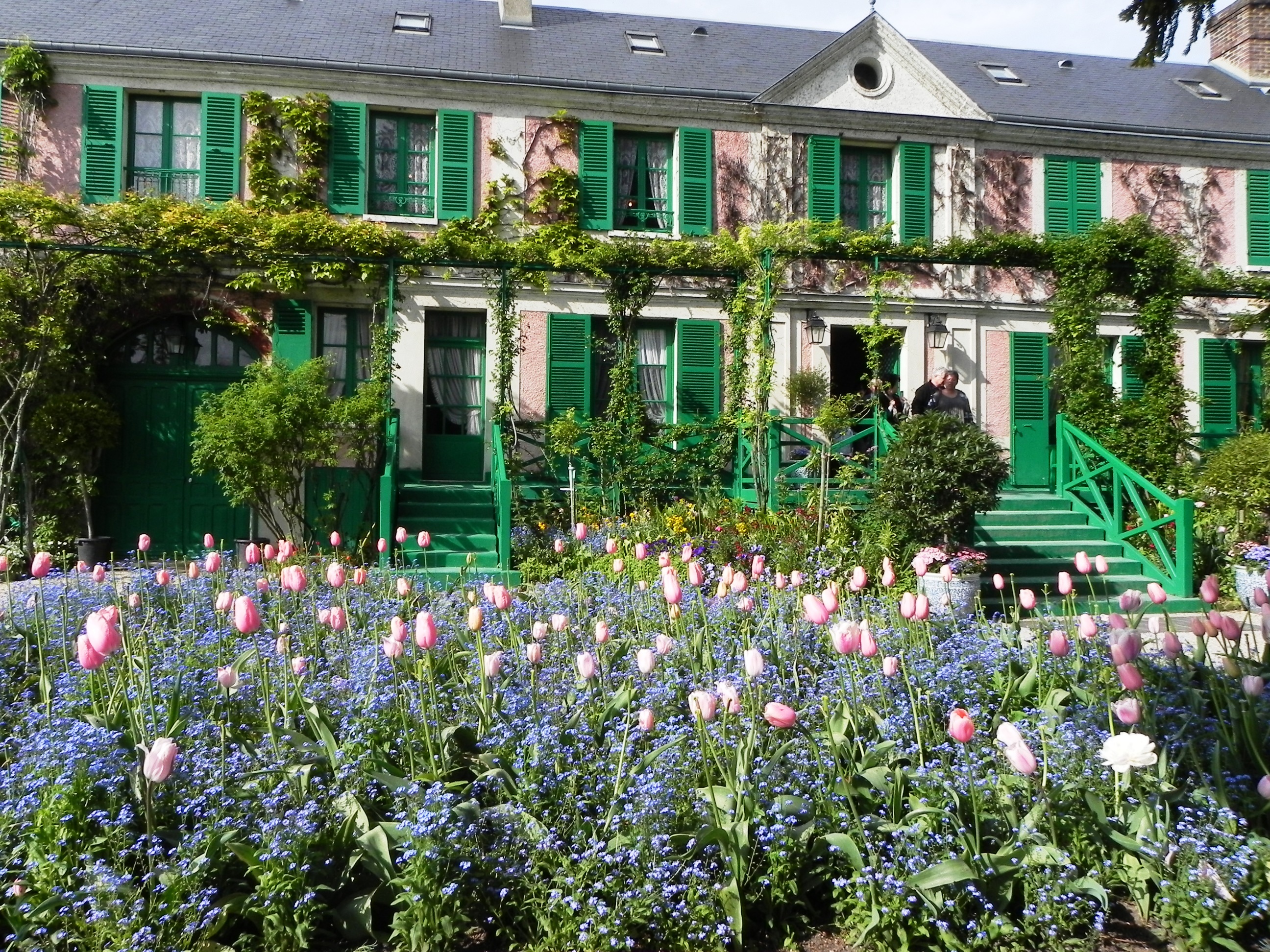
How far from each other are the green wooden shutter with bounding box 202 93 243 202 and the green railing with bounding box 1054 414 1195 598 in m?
9.90

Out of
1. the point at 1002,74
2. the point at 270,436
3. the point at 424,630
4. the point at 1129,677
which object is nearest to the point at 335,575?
the point at 424,630

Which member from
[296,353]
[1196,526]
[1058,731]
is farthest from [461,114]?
[1058,731]

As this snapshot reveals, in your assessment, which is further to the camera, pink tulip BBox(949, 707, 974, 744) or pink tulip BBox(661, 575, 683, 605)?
pink tulip BBox(661, 575, 683, 605)

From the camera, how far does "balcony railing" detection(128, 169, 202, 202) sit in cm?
1165

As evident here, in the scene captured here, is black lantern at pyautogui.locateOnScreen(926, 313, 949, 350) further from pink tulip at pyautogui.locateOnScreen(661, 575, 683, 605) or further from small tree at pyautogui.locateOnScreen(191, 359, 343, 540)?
pink tulip at pyautogui.locateOnScreen(661, 575, 683, 605)

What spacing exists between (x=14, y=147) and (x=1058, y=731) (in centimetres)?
1236

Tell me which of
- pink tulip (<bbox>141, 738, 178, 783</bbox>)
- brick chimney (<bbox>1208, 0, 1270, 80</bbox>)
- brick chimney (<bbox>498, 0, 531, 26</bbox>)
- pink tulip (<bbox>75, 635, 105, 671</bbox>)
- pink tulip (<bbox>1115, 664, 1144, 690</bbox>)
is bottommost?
pink tulip (<bbox>141, 738, 178, 783</bbox>)

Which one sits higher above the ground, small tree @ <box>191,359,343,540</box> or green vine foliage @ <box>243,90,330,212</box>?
green vine foliage @ <box>243,90,330,212</box>

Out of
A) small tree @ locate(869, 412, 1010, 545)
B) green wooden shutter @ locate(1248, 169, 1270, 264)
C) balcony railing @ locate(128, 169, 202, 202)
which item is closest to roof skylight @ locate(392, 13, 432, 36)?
balcony railing @ locate(128, 169, 202, 202)

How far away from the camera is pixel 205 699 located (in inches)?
144

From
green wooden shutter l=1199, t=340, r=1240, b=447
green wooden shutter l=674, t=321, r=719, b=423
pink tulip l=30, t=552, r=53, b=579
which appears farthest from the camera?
green wooden shutter l=1199, t=340, r=1240, b=447

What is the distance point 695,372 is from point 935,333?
11.0 feet

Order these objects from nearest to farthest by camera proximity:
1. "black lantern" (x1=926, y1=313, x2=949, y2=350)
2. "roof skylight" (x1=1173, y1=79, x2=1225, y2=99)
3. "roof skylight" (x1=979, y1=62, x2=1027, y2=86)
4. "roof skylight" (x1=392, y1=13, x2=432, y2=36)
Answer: "black lantern" (x1=926, y1=313, x2=949, y2=350) → "roof skylight" (x1=392, y1=13, x2=432, y2=36) → "roof skylight" (x1=979, y1=62, x2=1027, y2=86) → "roof skylight" (x1=1173, y1=79, x2=1225, y2=99)

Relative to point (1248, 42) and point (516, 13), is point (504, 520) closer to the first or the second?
point (516, 13)
